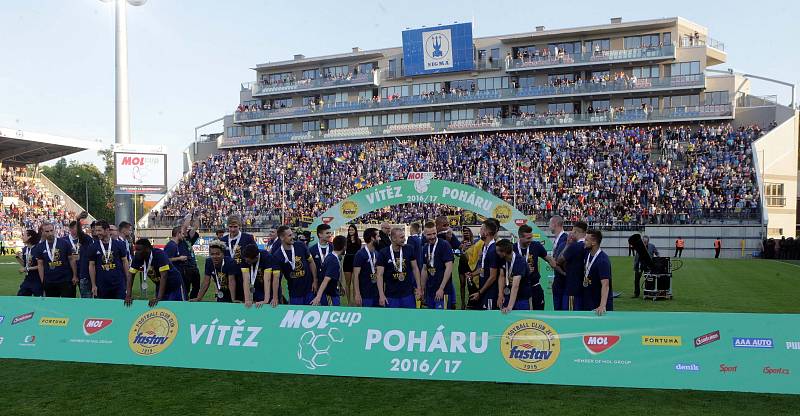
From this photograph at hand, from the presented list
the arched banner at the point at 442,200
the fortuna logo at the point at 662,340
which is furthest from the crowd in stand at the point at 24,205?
the fortuna logo at the point at 662,340

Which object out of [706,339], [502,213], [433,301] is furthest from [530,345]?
[502,213]

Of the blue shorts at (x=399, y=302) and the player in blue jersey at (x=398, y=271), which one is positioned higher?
the player in blue jersey at (x=398, y=271)

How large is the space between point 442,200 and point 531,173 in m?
32.3

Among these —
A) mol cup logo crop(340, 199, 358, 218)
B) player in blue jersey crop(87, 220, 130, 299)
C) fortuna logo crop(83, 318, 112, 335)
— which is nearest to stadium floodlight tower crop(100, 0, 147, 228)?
mol cup logo crop(340, 199, 358, 218)

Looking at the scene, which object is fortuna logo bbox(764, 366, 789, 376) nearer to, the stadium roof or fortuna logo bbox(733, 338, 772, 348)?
fortuna logo bbox(733, 338, 772, 348)

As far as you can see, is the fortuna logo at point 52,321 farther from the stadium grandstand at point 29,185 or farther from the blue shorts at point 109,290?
the stadium grandstand at point 29,185

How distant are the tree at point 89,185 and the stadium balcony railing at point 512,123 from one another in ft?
120

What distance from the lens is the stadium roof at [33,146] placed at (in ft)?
163

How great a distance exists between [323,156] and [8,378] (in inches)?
1942

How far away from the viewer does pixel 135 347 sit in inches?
357

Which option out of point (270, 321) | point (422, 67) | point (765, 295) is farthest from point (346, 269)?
point (422, 67)

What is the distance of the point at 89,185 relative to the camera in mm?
98938

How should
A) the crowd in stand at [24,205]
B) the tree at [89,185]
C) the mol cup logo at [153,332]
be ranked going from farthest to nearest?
1. the tree at [89,185]
2. the crowd in stand at [24,205]
3. the mol cup logo at [153,332]

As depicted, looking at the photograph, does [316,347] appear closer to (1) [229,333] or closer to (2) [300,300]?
(1) [229,333]
